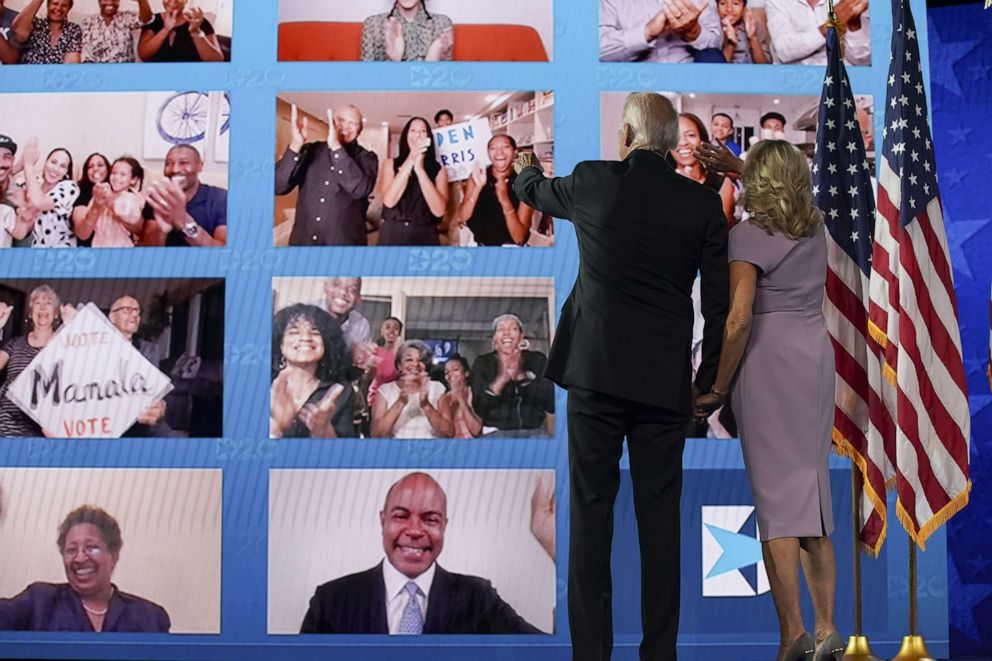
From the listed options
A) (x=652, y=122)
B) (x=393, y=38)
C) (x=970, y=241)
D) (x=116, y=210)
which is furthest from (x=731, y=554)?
(x=116, y=210)

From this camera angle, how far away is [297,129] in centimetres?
448

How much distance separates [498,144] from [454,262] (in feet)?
1.69

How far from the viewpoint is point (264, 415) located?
14.4 ft

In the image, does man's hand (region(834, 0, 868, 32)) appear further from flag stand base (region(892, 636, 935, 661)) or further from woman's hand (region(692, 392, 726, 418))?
flag stand base (region(892, 636, 935, 661))

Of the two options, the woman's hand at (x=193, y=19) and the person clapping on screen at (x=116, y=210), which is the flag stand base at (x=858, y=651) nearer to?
the person clapping on screen at (x=116, y=210)

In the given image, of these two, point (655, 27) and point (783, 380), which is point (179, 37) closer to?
point (655, 27)

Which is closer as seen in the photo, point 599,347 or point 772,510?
point 599,347

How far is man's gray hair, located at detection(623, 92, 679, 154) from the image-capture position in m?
3.13

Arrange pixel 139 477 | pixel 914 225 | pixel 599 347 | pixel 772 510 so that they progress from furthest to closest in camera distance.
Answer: pixel 139 477 → pixel 914 225 → pixel 772 510 → pixel 599 347

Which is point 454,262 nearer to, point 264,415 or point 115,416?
point 264,415

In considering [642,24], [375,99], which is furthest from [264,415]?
[642,24]

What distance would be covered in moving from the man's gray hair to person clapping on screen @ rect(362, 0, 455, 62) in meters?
1.55

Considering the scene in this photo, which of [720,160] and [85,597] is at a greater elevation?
[720,160]

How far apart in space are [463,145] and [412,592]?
5.93 feet
